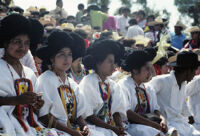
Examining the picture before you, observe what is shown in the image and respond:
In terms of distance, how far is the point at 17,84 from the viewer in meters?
3.80

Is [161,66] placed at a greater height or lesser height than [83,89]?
lesser

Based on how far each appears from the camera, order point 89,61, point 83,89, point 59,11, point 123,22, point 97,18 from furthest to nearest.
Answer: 1. point 59,11
2. point 123,22
3. point 97,18
4. point 89,61
5. point 83,89

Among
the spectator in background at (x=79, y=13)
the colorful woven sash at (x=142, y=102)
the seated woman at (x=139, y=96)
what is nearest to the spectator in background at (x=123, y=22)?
the spectator in background at (x=79, y=13)

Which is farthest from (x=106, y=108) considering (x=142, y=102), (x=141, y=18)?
(x=141, y=18)

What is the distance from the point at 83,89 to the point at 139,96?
1085 mm

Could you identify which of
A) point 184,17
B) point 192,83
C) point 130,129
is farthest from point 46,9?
point 184,17

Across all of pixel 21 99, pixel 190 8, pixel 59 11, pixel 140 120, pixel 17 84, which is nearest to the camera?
pixel 21 99

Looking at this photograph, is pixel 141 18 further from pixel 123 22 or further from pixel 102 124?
pixel 102 124

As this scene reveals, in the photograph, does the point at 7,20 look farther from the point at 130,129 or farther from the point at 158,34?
the point at 158,34

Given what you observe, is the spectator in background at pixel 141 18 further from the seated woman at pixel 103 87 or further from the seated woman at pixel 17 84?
the seated woman at pixel 17 84

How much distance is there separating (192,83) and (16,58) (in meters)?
3.96

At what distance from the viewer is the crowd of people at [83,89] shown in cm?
383

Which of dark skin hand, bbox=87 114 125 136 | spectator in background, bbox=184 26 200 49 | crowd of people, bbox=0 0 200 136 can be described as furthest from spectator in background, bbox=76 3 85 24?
dark skin hand, bbox=87 114 125 136

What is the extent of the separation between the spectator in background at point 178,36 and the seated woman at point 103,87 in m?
7.81
